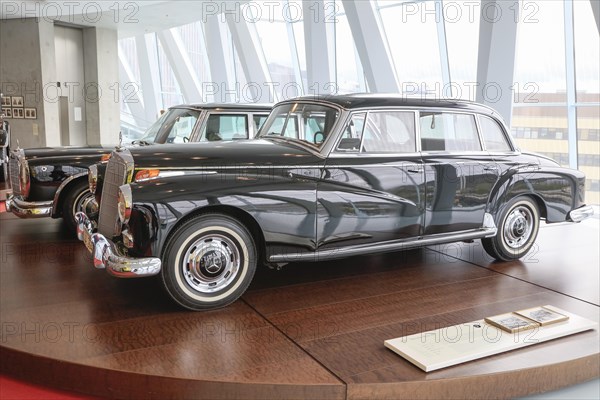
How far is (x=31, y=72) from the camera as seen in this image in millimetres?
12109

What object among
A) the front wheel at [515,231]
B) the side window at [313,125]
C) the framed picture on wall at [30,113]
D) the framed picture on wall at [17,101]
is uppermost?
the framed picture on wall at [17,101]

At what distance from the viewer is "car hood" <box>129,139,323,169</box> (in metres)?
3.66

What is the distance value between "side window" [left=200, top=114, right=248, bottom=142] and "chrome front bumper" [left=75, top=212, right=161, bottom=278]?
9.53 feet

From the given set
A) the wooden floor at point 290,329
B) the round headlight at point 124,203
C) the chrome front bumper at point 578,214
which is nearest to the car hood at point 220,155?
the round headlight at point 124,203

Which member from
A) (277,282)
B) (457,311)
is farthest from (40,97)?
(457,311)

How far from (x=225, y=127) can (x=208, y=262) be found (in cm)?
325

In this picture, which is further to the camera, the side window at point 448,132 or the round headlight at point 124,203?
the side window at point 448,132

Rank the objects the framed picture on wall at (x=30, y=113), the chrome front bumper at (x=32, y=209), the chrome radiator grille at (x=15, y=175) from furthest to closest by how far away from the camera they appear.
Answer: the framed picture on wall at (x=30, y=113), the chrome radiator grille at (x=15, y=175), the chrome front bumper at (x=32, y=209)

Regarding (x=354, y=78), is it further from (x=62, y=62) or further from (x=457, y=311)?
(x=457, y=311)

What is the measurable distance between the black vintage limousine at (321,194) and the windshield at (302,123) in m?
0.01

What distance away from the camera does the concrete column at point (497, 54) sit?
8.23m

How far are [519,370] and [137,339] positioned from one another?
2119 millimetres

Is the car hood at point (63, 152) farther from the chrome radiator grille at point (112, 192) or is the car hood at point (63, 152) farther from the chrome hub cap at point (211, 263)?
the chrome hub cap at point (211, 263)

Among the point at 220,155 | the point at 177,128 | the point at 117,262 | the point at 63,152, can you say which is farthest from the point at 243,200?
the point at 177,128
